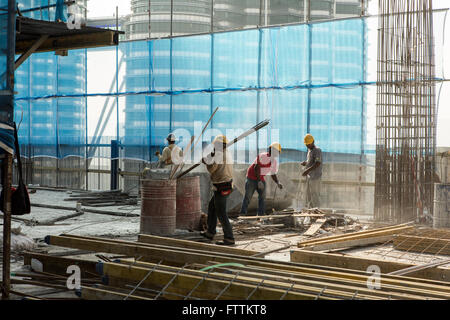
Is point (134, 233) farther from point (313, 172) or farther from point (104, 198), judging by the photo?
point (104, 198)

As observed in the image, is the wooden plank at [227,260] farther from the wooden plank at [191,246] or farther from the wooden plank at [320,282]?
the wooden plank at [320,282]

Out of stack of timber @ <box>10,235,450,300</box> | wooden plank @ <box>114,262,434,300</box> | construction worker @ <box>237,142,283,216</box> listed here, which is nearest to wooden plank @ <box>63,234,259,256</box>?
stack of timber @ <box>10,235,450,300</box>

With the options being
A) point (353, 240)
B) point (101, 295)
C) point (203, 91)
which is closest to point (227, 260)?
point (101, 295)

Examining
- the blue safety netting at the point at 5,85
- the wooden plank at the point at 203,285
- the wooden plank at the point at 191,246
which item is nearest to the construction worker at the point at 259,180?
the wooden plank at the point at 191,246

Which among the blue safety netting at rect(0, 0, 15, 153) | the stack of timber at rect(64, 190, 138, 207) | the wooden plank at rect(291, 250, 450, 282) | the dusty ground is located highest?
the blue safety netting at rect(0, 0, 15, 153)

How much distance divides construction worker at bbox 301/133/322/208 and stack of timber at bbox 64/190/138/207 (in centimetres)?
564

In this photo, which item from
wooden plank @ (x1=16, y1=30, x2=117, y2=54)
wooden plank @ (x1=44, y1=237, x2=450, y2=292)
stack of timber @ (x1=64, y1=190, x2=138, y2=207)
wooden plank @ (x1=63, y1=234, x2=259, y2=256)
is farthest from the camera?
stack of timber @ (x1=64, y1=190, x2=138, y2=207)

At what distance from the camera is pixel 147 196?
11750 millimetres

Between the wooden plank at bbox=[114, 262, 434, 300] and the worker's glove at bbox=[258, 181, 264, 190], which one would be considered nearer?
the wooden plank at bbox=[114, 262, 434, 300]

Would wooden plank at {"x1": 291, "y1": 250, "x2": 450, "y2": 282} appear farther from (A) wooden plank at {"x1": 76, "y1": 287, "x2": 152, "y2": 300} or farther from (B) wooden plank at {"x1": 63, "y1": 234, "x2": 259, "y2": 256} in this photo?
(A) wooden plank at {"x1": 76, "y1": 287, "x2": 152, "y2": 300}

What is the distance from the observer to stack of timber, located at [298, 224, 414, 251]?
408 inches

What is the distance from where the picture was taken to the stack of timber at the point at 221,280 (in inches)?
235

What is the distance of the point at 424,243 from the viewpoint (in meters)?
11.1

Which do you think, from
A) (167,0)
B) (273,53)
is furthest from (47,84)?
(273,53)
